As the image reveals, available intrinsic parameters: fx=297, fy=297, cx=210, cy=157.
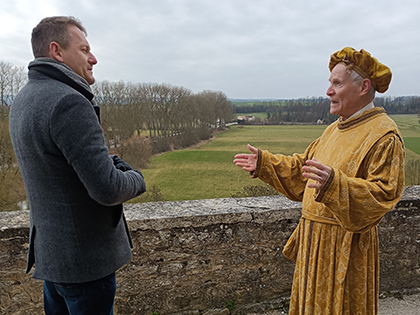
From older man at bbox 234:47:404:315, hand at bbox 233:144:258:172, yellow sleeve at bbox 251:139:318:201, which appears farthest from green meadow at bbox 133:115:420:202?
older man at bbox 234:47:404:315

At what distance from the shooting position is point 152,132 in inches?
564

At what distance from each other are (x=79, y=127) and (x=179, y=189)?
1322cm

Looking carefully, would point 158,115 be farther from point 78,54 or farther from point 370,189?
point 370,189

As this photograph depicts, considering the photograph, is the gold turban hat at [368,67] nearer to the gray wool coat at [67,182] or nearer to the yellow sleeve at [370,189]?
the yellow sleeve at [370,189]

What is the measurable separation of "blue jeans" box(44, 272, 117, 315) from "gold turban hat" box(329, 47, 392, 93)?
164 cm

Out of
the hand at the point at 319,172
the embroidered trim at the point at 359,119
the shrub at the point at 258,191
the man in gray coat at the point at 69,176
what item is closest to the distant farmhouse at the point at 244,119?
the shrub at the point at 258,191

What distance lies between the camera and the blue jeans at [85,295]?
1.28m

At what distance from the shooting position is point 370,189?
1.45 metres

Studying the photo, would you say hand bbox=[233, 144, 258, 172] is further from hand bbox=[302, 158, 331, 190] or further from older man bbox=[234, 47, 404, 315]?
hand bbox=[302, 158, 331, 190]

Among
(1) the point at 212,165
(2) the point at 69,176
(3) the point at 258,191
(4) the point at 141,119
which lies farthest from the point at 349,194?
(1) the point at 212,165

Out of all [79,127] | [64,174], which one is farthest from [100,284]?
[79,127]

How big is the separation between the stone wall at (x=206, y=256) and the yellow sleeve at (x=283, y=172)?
0.56m

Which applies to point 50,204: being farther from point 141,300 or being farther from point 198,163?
point 198,163

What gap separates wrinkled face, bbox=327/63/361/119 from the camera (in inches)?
64.3
